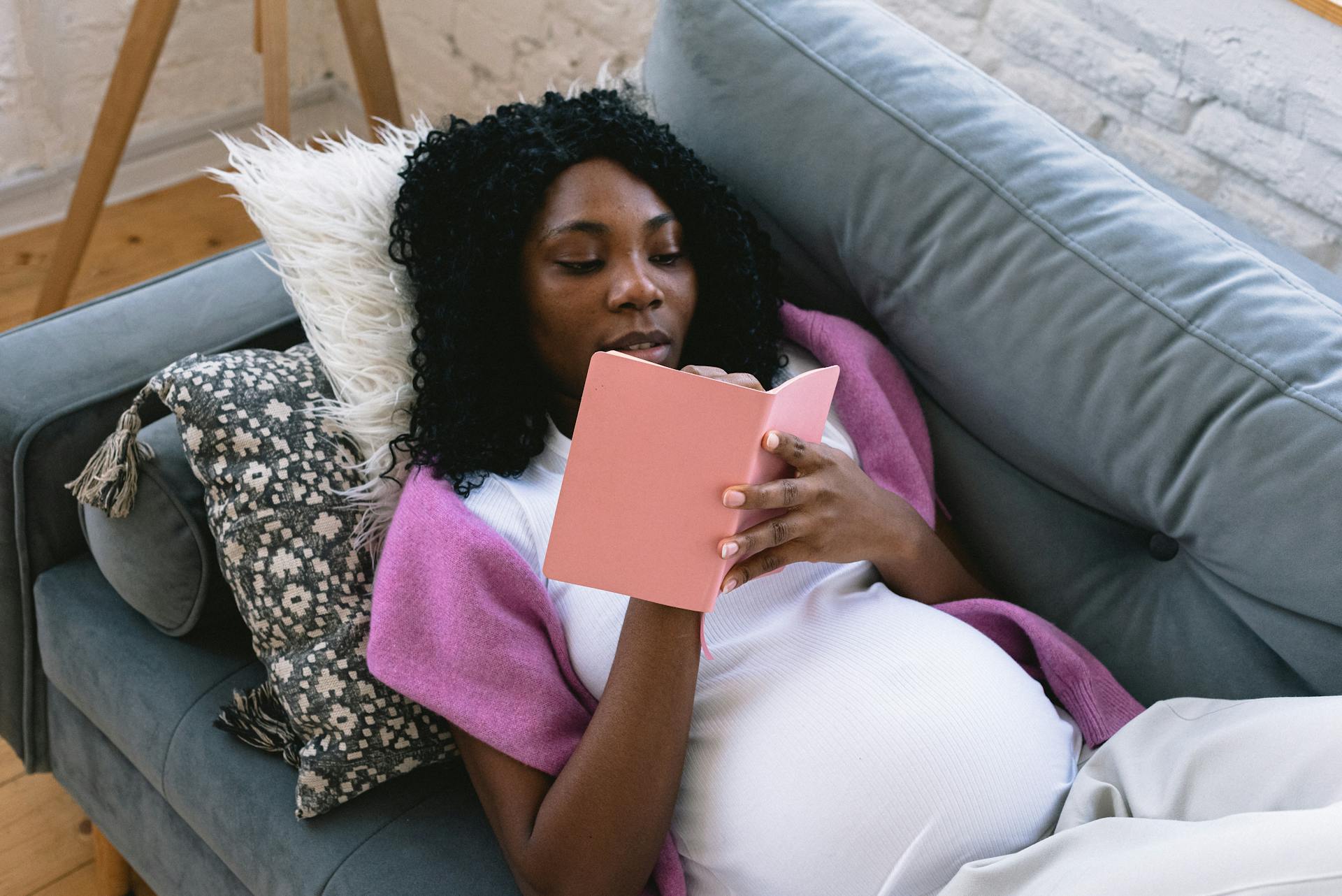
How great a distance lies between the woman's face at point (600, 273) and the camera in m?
1.12

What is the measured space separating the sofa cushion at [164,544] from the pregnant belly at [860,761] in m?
0.54

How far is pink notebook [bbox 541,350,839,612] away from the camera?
2.80 feet

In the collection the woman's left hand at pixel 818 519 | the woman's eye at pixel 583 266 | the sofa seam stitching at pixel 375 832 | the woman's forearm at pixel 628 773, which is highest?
the woman's eye at pixel 583 266

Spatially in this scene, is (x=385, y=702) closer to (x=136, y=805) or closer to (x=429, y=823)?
(x=429, y=823)

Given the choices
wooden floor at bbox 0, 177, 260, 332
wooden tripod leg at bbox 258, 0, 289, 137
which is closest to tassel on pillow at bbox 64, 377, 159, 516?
wooden tripod leg at bbox 258, 0, 289, 137

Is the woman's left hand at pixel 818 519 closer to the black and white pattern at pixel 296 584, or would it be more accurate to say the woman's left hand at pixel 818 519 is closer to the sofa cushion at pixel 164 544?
the black and white pattern at pixel 296 584

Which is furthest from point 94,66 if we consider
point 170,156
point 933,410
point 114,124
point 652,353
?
point 933,410

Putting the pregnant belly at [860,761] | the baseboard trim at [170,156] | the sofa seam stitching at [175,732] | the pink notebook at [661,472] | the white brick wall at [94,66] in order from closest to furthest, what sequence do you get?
1. the pink notebook at [661,472]
2. the pregnant belly at [860,761]
3. the sofa seam stitching at [175,732]
4. the white brick wall at [94,66]
5. the baseboard trim at [170,156]

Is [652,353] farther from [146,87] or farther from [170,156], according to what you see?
[170,156]

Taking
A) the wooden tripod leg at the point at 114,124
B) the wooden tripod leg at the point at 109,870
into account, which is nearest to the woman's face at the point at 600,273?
the wooden tripod leg at the point at 109,870

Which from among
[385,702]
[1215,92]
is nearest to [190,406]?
[385,702]

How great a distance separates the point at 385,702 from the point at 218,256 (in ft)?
2.15

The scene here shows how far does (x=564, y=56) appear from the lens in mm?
2369

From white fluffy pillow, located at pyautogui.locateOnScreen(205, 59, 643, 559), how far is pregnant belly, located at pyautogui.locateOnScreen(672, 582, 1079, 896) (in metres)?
0.43
